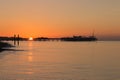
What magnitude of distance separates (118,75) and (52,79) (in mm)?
6254

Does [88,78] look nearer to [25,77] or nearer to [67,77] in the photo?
[67,77]

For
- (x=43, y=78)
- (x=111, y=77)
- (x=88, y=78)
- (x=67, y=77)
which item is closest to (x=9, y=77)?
(x=43, y=78)

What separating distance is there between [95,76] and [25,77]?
604 centimetres

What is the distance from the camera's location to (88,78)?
25.6 metres

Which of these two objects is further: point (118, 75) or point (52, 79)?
point (118, 75)

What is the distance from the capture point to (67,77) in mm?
25906

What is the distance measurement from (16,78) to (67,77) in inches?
164

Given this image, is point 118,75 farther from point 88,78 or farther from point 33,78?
point 33,78

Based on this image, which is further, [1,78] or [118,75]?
[118,75]

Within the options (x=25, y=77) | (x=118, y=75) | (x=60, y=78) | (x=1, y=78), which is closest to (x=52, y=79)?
(x=60, y=78)

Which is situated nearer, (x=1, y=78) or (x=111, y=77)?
(x=1, y=78)

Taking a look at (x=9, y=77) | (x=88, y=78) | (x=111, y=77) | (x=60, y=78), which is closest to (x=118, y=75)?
(x=111, y=77)

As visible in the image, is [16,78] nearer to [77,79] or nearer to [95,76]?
[77,79]

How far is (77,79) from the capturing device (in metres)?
24.9
